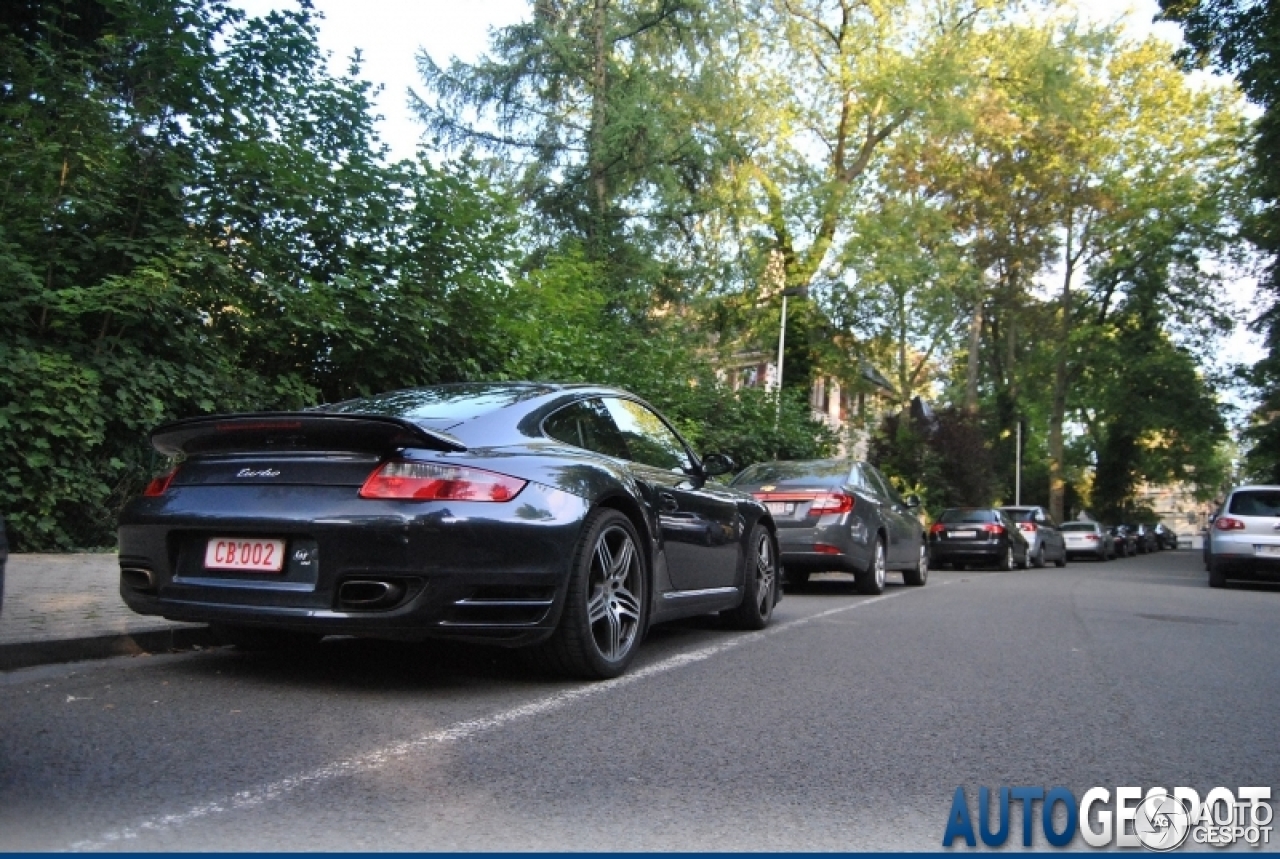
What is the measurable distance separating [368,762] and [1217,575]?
1701 cm

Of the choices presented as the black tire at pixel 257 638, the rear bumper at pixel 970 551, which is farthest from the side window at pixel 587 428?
the rear bumper at pixel 970 551

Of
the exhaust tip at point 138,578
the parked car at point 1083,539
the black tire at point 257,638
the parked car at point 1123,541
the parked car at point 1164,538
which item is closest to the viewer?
the exhaust tip at point 138,578

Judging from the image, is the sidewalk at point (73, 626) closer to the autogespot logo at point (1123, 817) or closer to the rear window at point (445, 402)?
the rear window at point (445, 402)

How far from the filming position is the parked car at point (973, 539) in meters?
23.1

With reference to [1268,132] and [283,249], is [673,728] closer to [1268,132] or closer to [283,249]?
[283,249]

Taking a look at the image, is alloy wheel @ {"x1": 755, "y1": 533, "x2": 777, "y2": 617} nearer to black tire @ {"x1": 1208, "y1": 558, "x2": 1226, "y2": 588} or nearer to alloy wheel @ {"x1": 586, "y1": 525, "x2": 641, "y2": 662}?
alloy wheel @ {"x1": 586, "y1": 525, "x2": 641, "y2": 662}

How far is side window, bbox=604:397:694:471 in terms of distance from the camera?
21.4 ft

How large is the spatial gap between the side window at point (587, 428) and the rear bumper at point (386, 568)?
681 millimetres

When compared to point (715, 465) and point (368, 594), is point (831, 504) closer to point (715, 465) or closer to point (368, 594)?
point (715, 465)

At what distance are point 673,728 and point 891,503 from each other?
9.44 meters

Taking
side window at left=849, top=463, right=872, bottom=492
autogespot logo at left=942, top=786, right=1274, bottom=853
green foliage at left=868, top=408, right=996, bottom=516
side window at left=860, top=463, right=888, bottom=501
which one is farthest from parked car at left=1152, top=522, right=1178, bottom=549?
autogespot logo at left=942, top=786, right=1274, bottom=853

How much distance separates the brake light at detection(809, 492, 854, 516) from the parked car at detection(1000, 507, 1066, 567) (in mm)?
15778

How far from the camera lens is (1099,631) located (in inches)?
352

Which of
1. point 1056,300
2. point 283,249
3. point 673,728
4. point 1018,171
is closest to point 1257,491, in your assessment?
point 283,249
